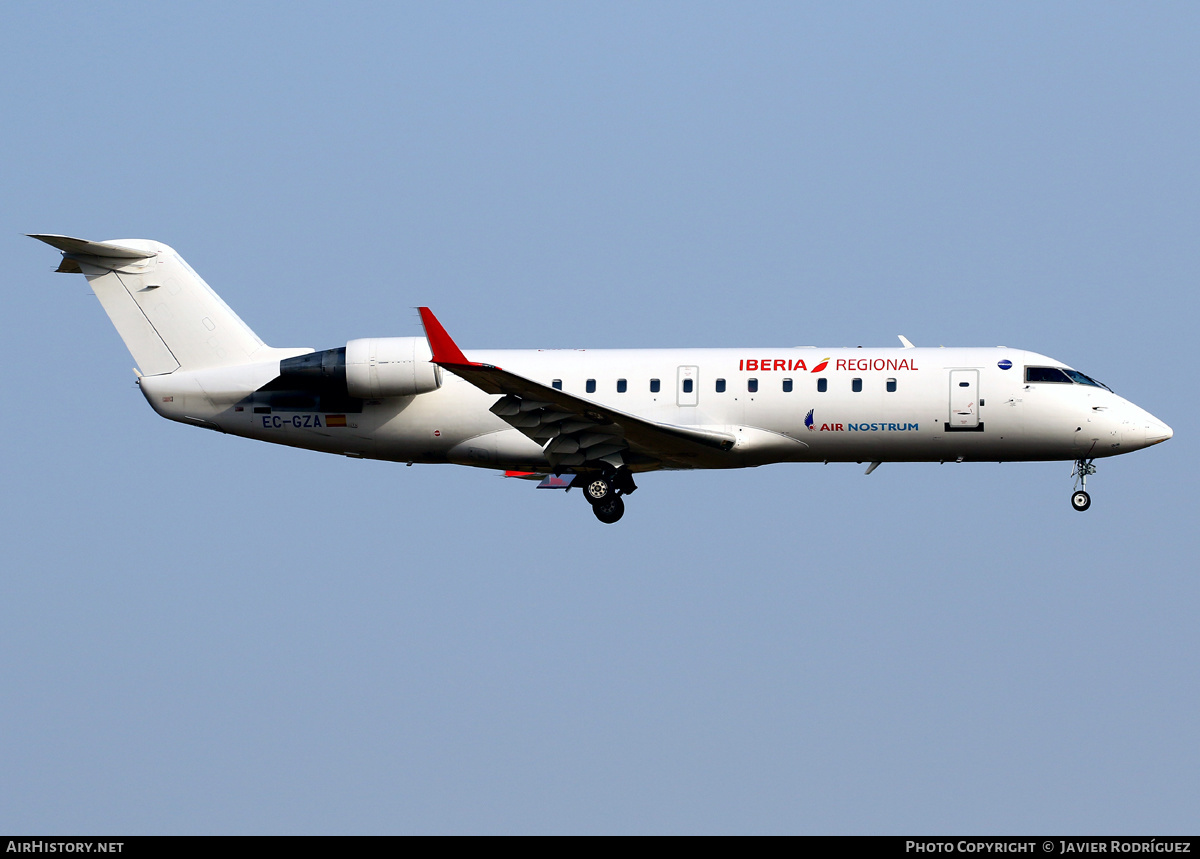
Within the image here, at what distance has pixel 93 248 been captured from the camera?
29719 millimetres

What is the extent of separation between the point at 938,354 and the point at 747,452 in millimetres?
4249

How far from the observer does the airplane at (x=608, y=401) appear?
27.8 m

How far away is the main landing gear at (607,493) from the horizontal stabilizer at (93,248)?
10493 mm

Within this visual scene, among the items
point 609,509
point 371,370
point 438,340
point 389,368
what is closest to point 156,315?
point 371,370

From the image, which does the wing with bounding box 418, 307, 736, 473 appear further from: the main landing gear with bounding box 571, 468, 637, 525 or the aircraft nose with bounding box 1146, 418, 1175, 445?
the aircraft nose with bounding box 1146, 418, 1175, 445

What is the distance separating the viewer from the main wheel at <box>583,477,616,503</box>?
93.9ft

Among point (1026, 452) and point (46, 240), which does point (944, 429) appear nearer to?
point (1026, 452)

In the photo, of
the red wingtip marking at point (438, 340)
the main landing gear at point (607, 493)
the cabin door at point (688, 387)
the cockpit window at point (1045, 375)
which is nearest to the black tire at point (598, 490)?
the main landing gear at point (607, 493)

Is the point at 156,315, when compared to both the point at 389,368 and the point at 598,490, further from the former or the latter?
the point at 598,490

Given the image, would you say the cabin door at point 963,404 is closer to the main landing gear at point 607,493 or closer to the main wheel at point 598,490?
the main landing gear at point 607,493

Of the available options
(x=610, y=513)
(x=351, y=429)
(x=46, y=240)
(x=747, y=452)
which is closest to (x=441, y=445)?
(x=351, y=429)
